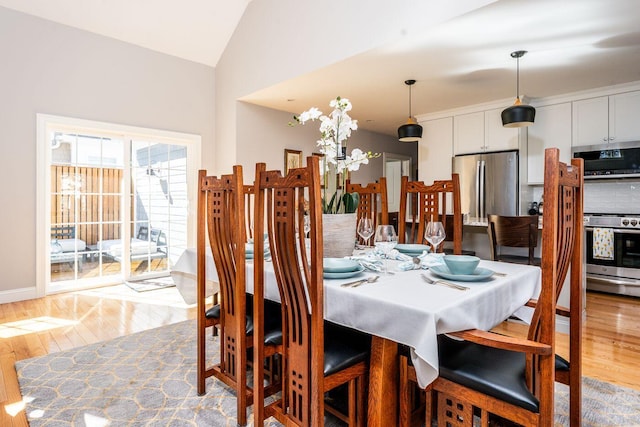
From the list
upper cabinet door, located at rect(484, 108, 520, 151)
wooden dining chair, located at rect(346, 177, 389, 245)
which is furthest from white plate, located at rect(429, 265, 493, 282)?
upper cabinet door, located at rect(484, 108, 520, 151)

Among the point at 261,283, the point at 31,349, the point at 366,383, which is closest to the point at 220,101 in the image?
the point at 31,349

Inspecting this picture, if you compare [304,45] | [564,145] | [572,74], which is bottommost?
[564,145]

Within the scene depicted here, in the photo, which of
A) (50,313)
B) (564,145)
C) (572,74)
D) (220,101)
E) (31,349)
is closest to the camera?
(31,349)

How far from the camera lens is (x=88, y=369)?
2.19 metres

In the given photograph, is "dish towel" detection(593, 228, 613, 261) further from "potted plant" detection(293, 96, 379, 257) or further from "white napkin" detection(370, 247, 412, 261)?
"potted plant" detection(293, 96, 379, 257)

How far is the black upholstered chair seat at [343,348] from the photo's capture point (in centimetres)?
134

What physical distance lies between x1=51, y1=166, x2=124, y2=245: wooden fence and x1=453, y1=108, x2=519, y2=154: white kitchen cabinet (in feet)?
15.0

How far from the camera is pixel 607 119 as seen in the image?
13.6 feet

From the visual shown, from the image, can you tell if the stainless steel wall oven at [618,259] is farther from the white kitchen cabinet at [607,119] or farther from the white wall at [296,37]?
the white wall at [296,37]

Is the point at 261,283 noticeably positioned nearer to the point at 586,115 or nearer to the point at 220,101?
the point at 220,101

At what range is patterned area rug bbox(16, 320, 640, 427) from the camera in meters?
1.70

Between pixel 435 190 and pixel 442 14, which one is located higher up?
pixel 442 14

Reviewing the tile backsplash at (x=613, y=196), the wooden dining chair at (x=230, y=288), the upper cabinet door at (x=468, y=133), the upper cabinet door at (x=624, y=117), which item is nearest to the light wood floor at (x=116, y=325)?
the wooden dining chair at (x=230, y=288)

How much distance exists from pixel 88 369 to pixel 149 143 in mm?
3168
